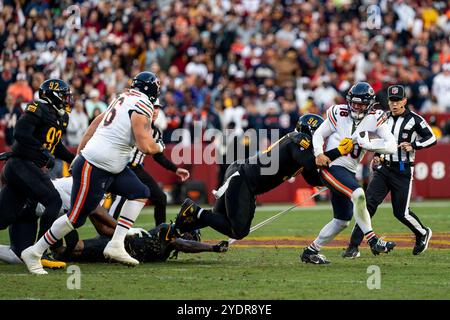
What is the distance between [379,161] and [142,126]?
9.80 feet

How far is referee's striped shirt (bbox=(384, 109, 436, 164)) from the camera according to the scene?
10070 millimetres

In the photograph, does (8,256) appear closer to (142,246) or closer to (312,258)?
(142,246)

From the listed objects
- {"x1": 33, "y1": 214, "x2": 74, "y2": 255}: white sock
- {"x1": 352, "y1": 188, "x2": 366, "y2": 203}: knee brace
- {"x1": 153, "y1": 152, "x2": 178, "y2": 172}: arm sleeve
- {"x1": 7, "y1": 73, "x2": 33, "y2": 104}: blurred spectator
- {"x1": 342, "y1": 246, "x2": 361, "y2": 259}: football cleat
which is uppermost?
{"x1": 7, "y1": 73, "x2": 33, "y2": 104}: blurred spectator

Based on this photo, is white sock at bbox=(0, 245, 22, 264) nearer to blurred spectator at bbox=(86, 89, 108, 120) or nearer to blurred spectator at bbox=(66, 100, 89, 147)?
blurred spectator at bbox=(66, 100, 89, 147)

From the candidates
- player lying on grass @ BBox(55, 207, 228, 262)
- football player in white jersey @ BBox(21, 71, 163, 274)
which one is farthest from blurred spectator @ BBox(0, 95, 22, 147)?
football player in white jersey @ BBox(21, 71, 163, 274)

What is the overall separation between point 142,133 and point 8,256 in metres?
1.84

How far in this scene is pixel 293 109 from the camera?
18.1m

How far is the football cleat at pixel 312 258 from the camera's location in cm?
881

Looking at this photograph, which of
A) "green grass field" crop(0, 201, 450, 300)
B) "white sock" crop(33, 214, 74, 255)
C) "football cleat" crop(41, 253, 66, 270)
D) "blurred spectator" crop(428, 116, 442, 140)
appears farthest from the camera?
"blurred spectator" crop(428, 116, 442, 140)

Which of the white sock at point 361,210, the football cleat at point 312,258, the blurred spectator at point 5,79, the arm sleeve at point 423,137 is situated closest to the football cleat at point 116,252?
the football cleat at point 312,258

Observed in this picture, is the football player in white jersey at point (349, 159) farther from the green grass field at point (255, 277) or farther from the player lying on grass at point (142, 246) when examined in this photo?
the player lying on grass at point (142, 246)

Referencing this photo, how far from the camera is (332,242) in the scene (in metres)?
11.1

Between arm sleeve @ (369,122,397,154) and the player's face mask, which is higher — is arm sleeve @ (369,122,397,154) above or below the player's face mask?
below

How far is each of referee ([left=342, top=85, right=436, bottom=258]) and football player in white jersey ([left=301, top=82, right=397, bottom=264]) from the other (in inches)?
34.5
